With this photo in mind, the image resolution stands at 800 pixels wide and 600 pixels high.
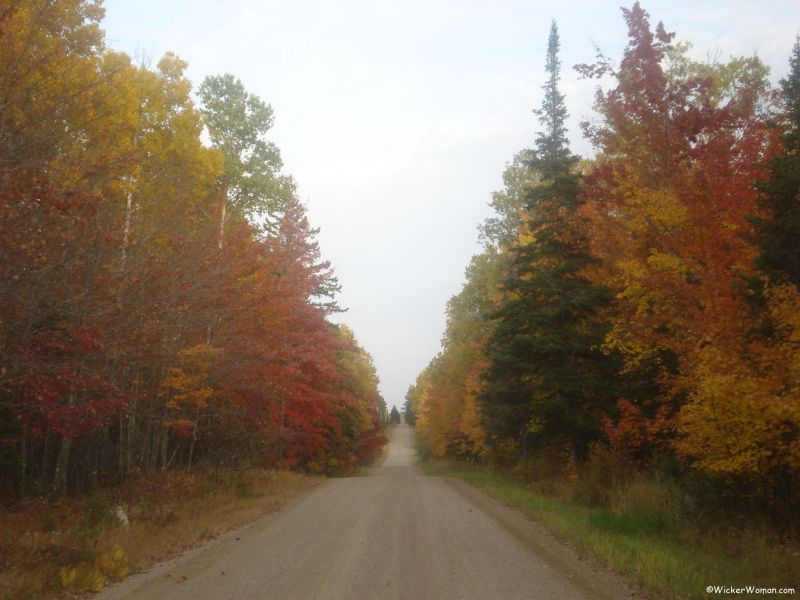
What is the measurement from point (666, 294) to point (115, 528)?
1278cm

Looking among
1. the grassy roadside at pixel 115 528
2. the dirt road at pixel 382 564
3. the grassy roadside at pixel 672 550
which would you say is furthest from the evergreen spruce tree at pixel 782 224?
the grassy roadside at pixel 115 528

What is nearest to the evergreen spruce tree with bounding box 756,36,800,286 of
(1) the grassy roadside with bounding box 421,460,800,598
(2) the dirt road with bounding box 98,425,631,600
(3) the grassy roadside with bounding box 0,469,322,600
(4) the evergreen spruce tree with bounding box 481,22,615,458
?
(1) the grassy roadside with bounding box 421,460,800,598

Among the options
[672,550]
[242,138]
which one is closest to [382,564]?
[672,550]

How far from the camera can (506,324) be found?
2394 cm

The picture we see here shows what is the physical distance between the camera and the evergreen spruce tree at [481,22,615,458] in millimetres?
21828

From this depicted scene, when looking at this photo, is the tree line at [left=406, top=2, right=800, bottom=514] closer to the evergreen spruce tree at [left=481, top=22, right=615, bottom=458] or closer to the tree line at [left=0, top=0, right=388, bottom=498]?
the evergreen spruce tree at [left=481, top=22, right=615, bottom=458]

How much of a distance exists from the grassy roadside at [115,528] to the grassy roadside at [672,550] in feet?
23.4

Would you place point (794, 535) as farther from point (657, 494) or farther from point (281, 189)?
point (281, 189)

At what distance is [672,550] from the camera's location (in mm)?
11023

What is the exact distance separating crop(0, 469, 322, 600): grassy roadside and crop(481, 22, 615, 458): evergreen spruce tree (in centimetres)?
881

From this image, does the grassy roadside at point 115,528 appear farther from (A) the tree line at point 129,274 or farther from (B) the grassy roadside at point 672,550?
(B) the grassy roadside at point 672,550

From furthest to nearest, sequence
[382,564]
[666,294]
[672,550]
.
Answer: [666,294] → [672,550] → [382,564]

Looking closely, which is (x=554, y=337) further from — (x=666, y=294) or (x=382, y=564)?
(x=382, y=564)

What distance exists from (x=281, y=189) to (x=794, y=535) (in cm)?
2789
